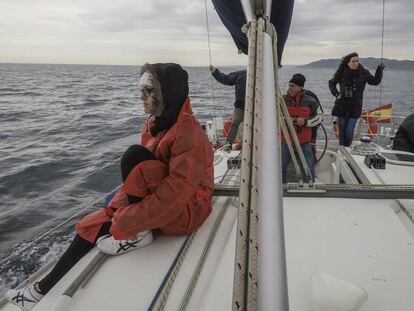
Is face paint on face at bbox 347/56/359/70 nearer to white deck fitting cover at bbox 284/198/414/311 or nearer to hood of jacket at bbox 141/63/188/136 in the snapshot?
white deck fitting cover at bbox 284/198/414/311

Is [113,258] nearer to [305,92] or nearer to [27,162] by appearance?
[305,92]

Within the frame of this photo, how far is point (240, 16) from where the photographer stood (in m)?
2.98

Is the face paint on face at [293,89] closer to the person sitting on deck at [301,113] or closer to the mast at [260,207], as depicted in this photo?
the person sitting on deck at [301,113]

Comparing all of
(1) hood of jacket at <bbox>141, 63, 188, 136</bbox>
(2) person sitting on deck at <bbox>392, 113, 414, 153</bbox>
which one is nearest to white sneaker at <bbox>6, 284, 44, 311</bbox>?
(1) hood of jacket at <bbox>141, 63, 188, 136</bbox>

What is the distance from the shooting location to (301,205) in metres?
2.07

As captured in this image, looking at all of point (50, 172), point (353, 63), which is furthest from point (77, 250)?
point (50, 172)

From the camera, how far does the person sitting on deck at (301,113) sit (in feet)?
11.4

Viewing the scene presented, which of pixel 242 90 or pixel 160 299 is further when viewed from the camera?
pixel 242 90

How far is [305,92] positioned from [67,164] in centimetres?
532

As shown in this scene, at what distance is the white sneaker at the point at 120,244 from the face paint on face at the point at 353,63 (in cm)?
380

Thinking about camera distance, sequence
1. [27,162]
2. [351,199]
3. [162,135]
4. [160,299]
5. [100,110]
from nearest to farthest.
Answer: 1. [160,299]
2. [162,135]
3. [351,199]
4. [27,162]
5. [100,110]

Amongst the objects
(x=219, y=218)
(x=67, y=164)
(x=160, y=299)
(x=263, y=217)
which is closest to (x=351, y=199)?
(x=219, y=218)

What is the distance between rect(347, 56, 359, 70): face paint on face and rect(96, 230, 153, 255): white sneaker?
12.5ft

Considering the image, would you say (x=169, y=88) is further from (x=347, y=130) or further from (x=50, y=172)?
(x=50, y=172)
